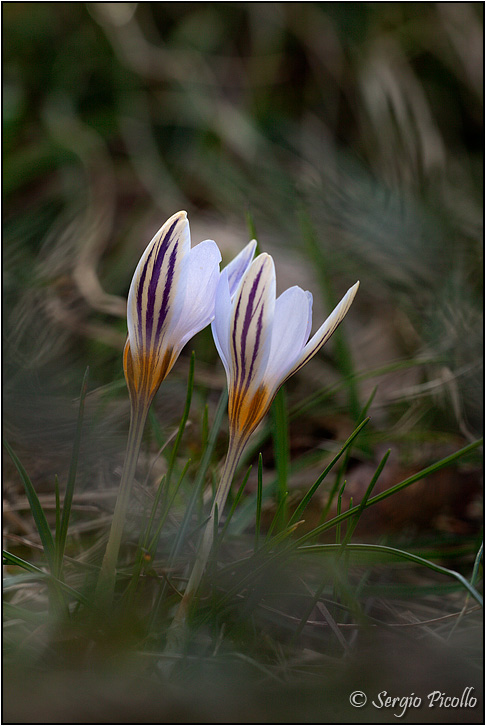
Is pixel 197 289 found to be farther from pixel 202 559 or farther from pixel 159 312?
pixel 202 559

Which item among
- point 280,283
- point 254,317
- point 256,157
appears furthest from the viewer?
point 256,157

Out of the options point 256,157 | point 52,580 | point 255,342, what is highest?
point 256,157

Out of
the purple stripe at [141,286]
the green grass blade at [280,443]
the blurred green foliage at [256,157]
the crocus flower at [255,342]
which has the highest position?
the blurred green foliage at [256,157]

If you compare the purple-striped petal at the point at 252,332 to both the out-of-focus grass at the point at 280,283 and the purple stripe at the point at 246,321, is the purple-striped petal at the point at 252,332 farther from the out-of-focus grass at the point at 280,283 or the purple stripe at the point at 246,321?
the out-of-focus grass at the point at 280,283

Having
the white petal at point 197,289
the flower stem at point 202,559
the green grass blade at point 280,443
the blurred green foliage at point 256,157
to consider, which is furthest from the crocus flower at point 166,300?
the blurred green foliage at point 256,157

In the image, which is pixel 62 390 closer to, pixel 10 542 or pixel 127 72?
pixel 10 542

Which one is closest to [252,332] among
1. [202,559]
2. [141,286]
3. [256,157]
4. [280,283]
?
[141,286]

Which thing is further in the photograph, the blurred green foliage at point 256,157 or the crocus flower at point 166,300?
the blurred green foliage at point 256,157
